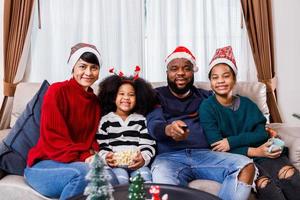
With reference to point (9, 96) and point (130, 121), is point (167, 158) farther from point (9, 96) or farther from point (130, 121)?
point (9, 96)

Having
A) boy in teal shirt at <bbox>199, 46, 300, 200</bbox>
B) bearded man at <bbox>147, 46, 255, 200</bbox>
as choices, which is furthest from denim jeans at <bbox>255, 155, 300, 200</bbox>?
bearded man at <bbox>147, 46, 255, 200</bbox>

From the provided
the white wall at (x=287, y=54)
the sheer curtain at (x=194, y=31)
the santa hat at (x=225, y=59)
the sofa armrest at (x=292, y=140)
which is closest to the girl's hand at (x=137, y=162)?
the santa hat at (x=225, y=59)

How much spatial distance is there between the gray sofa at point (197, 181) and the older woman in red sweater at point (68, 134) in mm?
64

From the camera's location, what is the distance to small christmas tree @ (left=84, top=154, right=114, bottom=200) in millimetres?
1096

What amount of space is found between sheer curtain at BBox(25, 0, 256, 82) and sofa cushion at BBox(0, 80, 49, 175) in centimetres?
91

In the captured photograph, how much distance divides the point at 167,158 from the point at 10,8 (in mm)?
1886

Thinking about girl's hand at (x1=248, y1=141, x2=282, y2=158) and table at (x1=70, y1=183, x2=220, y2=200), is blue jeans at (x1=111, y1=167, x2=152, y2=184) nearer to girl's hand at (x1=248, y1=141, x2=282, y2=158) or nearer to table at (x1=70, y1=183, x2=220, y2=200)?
table at (x1=70, y1=183, x2=220, y2=200)

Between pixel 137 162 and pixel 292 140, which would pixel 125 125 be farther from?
pixel 292 140

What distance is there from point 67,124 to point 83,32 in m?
1.20

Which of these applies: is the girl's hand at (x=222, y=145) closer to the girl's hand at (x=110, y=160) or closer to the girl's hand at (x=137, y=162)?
the girl's hand at (x=137, y=162)

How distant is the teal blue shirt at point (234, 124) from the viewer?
211cm

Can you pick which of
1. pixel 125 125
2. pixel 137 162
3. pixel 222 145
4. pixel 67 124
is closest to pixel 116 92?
pixel 125 125

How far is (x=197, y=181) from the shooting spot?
1.92 m

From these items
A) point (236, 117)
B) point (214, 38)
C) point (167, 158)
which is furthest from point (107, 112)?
point (214, 38)
